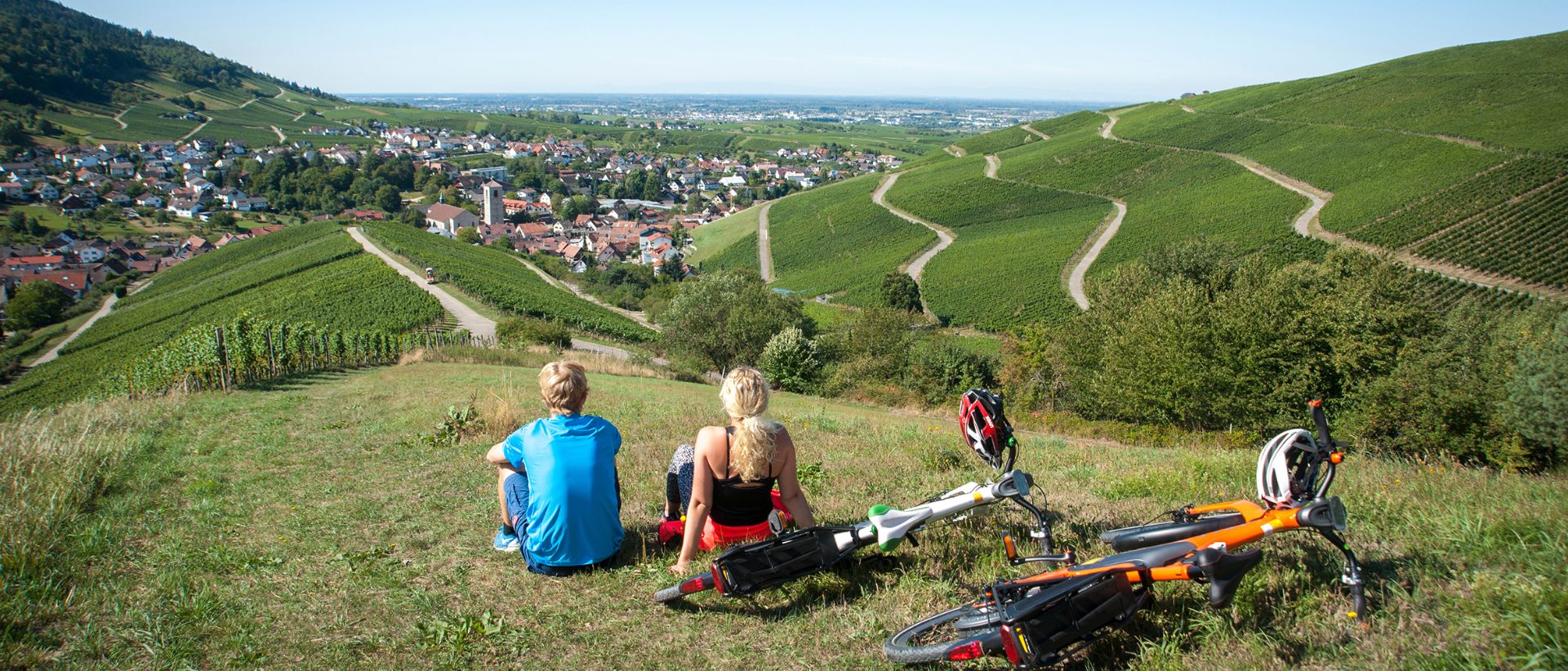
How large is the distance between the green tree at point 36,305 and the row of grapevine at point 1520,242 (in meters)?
97.1

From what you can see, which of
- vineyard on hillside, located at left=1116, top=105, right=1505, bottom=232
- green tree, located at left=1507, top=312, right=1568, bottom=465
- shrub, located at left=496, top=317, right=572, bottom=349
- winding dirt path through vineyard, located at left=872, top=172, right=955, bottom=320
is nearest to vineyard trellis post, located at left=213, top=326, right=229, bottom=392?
shrub, located at left=496, top=317, right=572, bottom=349

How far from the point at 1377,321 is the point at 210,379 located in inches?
1465

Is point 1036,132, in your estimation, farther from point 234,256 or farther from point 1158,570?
point 1158,570

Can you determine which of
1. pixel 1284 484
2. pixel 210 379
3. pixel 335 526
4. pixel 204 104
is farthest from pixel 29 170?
pixel 1284 484

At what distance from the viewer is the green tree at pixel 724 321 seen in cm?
3875

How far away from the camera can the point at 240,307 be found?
44.2m

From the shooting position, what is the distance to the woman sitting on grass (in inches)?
187

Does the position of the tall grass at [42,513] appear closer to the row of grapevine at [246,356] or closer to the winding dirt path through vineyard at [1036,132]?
the row of grapevine at [246,356]

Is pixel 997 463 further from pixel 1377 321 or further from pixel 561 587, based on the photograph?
pixel 1377 321

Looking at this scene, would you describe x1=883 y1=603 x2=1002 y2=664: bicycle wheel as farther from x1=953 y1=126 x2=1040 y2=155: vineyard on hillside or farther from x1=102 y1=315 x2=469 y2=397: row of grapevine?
x1=953 y1=126 x2=1040 y2=155: vineyard on hillside

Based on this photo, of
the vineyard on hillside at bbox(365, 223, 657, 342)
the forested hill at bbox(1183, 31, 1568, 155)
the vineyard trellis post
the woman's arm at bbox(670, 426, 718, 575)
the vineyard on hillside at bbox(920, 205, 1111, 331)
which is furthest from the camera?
the forested hill at bbox(1183, 31, 1568, 155)

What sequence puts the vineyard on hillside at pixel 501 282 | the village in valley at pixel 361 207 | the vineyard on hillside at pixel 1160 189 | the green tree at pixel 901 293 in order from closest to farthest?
the vineyard on hillside at pixel 501 282, the vineyard on hillside at pixel 1160 189, the green tree at pixel 901 293, the village in valley at pixel 361 207

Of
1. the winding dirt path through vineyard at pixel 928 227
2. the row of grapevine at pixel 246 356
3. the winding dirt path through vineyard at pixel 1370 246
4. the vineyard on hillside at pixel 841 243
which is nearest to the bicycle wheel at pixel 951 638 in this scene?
the row of grapevine at pixel 246 356

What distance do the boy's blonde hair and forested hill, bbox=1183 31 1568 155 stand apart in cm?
7836
